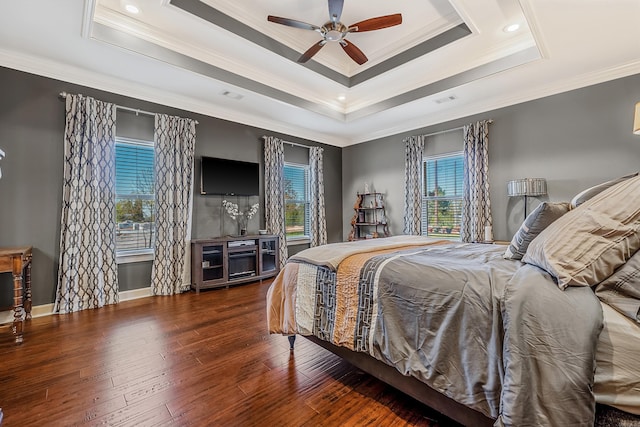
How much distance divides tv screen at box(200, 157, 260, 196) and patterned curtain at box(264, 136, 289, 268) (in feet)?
0.78

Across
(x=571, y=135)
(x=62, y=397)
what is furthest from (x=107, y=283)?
(x=571, y=135)

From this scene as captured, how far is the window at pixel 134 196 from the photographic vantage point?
3838 mm

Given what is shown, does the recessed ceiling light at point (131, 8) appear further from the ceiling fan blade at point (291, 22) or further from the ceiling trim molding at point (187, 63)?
the ceiling fan blade at point (291, 22)

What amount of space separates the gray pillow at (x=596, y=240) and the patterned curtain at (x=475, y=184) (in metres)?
3.24

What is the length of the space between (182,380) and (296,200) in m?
4.18

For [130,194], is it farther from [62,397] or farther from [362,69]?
[362,69]

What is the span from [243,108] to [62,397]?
404cm

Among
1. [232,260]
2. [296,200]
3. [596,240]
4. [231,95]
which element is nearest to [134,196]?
[232,260]

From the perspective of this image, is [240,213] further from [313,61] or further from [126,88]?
[313,61]

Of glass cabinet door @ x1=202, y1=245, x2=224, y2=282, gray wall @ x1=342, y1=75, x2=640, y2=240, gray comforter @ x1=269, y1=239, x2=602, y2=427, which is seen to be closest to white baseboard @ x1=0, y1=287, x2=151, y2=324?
glass cabinet door @ x1=202, y1=245, x2=224, y2=282

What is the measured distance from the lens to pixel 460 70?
379 centimetres

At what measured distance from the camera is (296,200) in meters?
5.84

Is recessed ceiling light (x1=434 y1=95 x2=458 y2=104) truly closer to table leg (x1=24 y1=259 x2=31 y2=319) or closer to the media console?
the media console

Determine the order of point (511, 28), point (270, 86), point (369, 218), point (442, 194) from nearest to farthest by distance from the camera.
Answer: point (511, 28)
point (270, 86)
point (442, 194)
point (369, 218)
